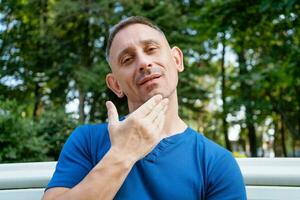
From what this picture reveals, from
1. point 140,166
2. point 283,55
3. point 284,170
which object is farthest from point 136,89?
point 283,55

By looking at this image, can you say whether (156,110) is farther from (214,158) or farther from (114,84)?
(114,84)

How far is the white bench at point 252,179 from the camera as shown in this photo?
5.19ft

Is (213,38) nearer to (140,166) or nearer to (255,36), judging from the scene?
(255,36)

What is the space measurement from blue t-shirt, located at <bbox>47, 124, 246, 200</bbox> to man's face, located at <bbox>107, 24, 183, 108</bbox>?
0.21m

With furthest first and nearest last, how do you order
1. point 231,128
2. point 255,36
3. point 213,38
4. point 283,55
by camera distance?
point 231,128
point 283,55
point 255,36
point 213,38

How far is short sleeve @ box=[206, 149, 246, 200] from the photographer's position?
1550 millimetres

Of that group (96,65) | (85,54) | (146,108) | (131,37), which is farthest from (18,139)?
(85,54)

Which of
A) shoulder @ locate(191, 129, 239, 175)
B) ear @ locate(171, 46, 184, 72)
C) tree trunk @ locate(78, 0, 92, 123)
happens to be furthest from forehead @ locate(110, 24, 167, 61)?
tree trunk @ locate(78, 0, 92, 123)

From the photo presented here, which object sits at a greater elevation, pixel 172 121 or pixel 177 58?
pixel 177 58

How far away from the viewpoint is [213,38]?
305 inches

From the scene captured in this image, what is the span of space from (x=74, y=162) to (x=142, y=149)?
0.98 ft

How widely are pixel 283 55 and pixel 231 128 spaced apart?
7517 mm

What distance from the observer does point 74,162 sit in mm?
1613

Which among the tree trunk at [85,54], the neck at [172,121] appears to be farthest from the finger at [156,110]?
the tree trunk at [85,54]
